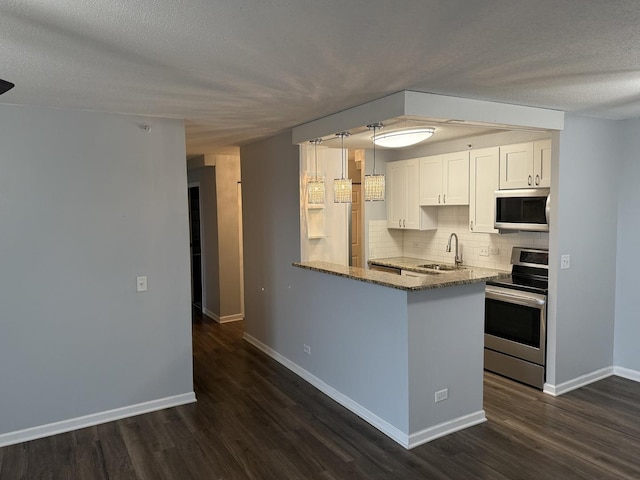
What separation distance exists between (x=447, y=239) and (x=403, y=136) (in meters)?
2.15

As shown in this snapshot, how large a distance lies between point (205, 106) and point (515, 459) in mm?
3204

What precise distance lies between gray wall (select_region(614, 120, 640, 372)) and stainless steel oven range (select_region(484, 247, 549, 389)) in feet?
2.30

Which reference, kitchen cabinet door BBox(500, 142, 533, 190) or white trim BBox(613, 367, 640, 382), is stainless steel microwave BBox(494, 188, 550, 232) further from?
white trim BBox(613, 367, 640, 382)

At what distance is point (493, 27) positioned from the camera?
6.35ft

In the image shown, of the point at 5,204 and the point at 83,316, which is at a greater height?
the point at 5,204

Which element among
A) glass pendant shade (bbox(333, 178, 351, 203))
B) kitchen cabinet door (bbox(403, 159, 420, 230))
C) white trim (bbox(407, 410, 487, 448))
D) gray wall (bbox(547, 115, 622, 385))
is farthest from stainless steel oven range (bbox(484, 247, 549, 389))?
glass pendant shade (bbox(333, 178, 351, 203))

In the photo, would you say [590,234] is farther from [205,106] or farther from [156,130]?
[156,130]

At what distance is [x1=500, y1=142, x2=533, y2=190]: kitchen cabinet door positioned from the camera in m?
4.20

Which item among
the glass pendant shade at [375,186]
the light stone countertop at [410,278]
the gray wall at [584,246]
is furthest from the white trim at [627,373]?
the glass pendant shade at [375,186]

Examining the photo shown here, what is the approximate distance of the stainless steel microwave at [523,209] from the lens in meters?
4.09

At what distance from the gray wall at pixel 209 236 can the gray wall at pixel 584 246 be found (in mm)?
4396

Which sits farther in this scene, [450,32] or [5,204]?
[5,204]

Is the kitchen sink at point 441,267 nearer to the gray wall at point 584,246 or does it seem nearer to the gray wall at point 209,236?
the gray wall at point 584,246

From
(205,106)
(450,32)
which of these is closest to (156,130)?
(205,106)
